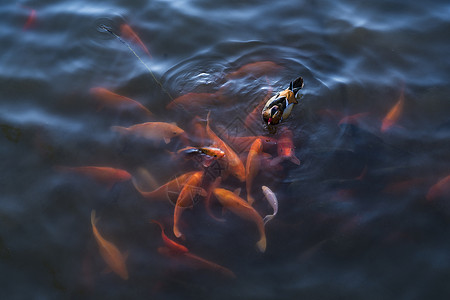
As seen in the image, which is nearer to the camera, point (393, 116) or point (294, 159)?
point (294, 159)

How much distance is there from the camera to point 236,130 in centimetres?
440

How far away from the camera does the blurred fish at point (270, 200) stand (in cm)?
357

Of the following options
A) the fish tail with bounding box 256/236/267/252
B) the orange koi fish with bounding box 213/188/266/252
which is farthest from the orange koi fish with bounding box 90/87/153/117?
the fish tail with bounding box 256/236/267/252

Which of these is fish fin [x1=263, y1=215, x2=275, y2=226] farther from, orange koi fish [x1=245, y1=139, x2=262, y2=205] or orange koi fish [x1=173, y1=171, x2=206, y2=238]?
orange koi fish [x1=173, y1=171, x2=206, y2=238]

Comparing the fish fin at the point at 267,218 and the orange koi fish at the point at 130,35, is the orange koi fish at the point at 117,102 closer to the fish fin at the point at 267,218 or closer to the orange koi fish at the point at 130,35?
the orange koi fish at the point at 130,35

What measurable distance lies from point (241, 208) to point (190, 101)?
1.65m

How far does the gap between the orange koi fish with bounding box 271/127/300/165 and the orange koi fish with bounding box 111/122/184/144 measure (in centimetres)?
113

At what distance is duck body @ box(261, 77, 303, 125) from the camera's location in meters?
4.09

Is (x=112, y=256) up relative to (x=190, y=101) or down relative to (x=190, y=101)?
down

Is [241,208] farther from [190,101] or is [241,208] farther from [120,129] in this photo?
[120,129]

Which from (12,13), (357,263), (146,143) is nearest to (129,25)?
(12,13)

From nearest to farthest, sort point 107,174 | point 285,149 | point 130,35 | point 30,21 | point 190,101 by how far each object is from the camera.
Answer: point 107,174 < point 285,149 < point 190,101 < point 130,35 < point 30,21

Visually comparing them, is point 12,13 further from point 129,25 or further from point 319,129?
point 319,129

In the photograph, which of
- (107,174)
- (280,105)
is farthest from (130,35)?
(280,105)
